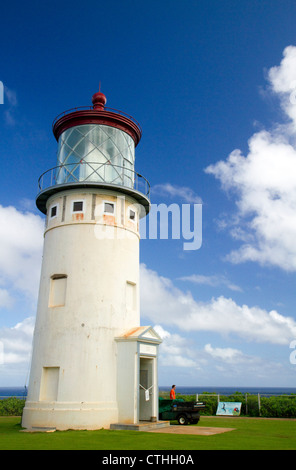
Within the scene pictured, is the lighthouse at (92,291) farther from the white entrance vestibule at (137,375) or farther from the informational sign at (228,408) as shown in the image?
the informational sign at (228,408)

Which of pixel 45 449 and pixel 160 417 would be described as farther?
pixel 160 417

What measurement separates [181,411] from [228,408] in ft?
21.2

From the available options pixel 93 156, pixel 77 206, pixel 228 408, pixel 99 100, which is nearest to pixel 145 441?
pixel 77 206

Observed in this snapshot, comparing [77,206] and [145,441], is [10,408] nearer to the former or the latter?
[77,206]

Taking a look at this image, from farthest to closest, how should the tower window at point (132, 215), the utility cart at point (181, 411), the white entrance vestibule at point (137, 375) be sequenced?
the tower window at point (132, 215), the utility cart at point (181, 411), the white entrance vestibule at point (137, 375)

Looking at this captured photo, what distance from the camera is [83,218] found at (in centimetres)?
1784

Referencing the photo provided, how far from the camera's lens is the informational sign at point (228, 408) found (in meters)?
22.6

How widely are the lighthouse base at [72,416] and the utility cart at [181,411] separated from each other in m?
2.88

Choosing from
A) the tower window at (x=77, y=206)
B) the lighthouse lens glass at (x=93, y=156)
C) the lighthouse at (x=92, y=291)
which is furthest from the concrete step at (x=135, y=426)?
the lighthouse lens glass at (x=93, y=156)

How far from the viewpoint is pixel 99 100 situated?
1966cm

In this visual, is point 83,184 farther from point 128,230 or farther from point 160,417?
point 160,417

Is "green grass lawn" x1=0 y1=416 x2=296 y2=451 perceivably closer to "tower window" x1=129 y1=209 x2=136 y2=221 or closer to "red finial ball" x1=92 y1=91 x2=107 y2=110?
"tower window" x1=129 y1=209 x2=136 y2=221
